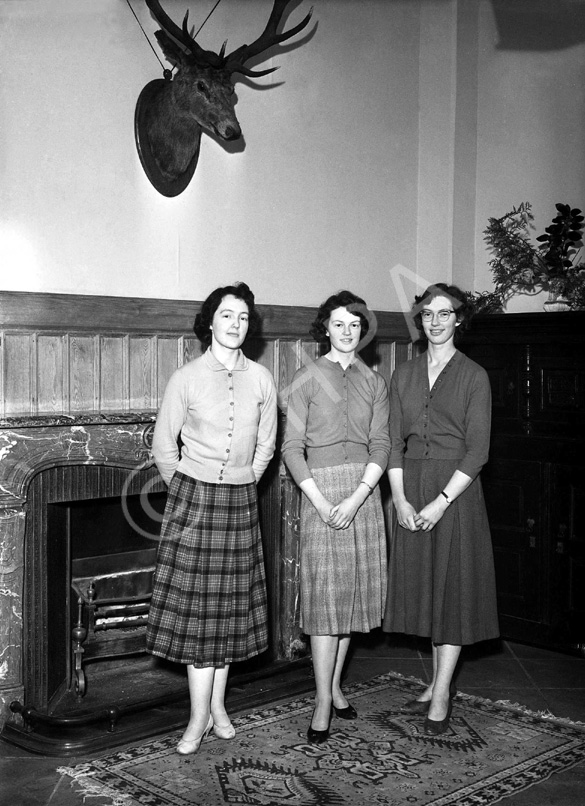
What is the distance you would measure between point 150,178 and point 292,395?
103 cm

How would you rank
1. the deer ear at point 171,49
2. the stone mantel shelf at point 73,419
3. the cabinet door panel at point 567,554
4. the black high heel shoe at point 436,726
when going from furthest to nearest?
1. the cabinet door panel at point 567,554
2. the deer ear at point 171,49
3. the black high heel shoe at point 436,726
4. the stone mantel shelf at point 73,419

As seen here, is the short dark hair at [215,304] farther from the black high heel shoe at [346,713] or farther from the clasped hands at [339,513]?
the black high heel shoe at [346,713]

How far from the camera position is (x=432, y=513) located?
3.23m

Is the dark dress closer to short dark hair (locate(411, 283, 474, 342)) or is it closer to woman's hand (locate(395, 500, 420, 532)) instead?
woman's hand (locate(395, 500, 420, 532))

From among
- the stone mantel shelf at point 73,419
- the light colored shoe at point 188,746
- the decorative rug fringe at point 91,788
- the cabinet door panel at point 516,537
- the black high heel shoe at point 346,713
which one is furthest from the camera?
the cabinet door panel at point 516,537

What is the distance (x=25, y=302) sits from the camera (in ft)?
10.6

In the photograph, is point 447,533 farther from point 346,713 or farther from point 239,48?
point 239,48

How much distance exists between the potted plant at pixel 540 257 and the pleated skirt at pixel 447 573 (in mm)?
1448

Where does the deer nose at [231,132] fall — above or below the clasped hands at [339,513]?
above

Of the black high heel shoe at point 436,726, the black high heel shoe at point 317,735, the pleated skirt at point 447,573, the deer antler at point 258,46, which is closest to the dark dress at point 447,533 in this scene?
the pleated skirt at point 447,573

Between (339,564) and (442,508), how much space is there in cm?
40

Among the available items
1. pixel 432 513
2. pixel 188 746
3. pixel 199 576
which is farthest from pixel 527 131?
pixel 188 746

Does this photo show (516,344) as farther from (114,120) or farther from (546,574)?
(114,120)

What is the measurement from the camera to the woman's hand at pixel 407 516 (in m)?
3.27
